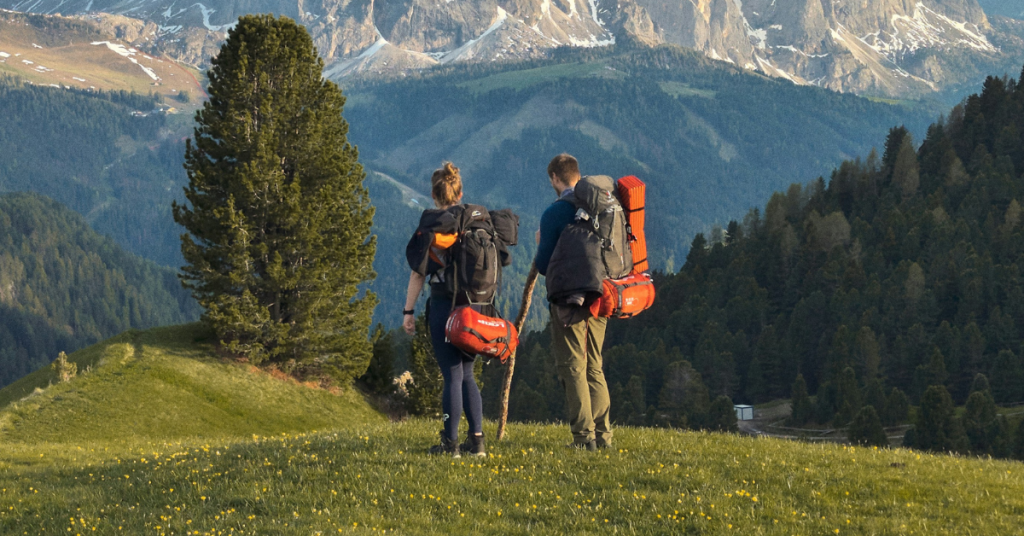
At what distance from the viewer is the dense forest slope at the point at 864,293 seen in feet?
433

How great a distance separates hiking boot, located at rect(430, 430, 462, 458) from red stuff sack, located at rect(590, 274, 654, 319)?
2.65m

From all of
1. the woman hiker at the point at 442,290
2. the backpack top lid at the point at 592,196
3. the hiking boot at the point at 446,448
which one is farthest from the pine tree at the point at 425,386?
the backpack top lid at the point at 592,196

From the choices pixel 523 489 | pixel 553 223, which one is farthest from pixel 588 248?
pixel 523 489

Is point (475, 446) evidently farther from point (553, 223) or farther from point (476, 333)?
point (553, 223)

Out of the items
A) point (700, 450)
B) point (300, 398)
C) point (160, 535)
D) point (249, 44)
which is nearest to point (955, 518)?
point (700, 450)

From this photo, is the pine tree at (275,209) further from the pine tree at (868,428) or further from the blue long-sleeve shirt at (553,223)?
the pine tree at (868,428)

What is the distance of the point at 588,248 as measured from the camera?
11.7 m

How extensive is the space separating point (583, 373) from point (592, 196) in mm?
2352

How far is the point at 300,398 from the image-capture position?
45.3 metres

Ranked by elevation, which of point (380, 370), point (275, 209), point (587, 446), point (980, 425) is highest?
point (275, 209)

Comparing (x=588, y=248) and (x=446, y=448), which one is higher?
(x=588, y=248)

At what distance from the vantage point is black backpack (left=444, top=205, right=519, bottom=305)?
38.5ft

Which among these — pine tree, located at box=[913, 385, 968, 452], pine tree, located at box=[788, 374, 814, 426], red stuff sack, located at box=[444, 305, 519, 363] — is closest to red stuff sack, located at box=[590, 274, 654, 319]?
red stuff sack, located at box=[444, 305, 519, 363]

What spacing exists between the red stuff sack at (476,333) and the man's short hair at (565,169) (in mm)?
2070
